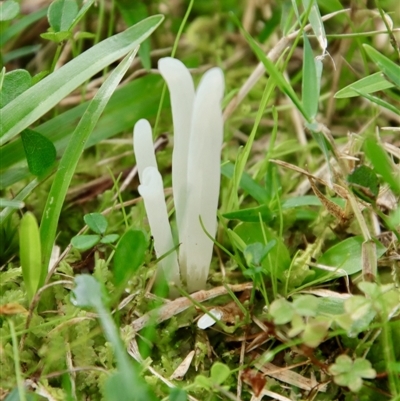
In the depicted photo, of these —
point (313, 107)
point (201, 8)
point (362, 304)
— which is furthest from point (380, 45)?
point (362, 304)

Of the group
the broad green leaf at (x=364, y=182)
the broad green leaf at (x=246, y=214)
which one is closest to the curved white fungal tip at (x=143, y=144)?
the broad green leaf at (x=246, y=214)

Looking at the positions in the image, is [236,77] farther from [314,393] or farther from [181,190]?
[314,393]

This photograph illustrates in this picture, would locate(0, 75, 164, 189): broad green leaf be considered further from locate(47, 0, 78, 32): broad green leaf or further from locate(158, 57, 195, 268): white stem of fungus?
locate(158, 57, 195, 268): white stem of fungus

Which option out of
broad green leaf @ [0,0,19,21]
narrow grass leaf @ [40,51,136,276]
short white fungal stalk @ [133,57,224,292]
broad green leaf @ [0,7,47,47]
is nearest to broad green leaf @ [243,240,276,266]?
short white fungal stalk @ [133,57,224,292]

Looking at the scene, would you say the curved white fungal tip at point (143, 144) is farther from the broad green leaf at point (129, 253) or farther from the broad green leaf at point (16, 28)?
the broad green leaf at point (16, 28)

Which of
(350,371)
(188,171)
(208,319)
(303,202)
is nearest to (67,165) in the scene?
(188,171)

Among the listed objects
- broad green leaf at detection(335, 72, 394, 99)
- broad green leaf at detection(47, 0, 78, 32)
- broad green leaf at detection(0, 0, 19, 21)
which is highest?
broad green leaf at detection(0, 0, 19, 21)
